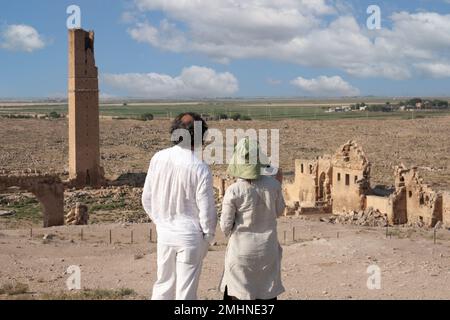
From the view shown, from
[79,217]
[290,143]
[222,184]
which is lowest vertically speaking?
[79,217]

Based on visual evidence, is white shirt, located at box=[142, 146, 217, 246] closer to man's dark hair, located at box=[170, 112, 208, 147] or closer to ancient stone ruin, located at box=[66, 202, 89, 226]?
man's dark hair, located at box=[170, 112, 208, 147]

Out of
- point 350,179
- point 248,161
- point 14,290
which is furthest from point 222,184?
point 248,161

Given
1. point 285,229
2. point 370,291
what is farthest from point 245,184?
point 285,229

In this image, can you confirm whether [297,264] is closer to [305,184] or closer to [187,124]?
[187,124]

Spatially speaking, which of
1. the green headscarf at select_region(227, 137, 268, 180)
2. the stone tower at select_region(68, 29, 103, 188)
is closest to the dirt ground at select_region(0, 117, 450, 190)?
the stone tower at select_region(68, 29, 103, 188)

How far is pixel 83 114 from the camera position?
3638 cm

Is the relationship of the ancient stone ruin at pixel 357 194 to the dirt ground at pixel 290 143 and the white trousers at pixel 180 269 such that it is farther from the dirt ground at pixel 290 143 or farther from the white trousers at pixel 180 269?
the white trousers at pixel 180 269

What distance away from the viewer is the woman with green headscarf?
6043 mm

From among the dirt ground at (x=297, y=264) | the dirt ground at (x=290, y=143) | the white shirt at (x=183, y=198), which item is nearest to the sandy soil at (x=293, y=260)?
the dirt ground at (x=297, y=264)

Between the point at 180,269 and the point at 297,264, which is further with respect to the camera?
the point at 297,264

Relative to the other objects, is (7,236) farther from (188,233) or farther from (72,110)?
(72,110)

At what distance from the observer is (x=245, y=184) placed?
606cm

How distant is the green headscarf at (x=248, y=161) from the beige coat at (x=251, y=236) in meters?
0.09

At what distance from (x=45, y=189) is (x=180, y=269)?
1940 cm
